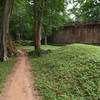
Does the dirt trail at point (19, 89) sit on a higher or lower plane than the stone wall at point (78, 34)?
lower

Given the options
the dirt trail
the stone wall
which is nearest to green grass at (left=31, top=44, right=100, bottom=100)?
the dirt trail

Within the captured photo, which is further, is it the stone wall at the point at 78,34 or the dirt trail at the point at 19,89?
the stone wall at the point at 78,34

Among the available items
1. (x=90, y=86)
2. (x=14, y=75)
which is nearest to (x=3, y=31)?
(x=14, y=75)

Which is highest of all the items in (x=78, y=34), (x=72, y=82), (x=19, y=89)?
(x=78, y=34)

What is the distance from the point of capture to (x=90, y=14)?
23922 mm

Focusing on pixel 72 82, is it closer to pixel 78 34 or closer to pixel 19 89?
pixel 19 89

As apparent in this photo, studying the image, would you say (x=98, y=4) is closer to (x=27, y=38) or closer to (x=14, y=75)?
(x=27, y=38)

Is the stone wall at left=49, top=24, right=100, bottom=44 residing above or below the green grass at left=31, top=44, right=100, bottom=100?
above

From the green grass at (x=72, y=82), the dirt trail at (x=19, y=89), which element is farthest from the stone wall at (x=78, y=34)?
the dirt trail at (x=19, y=89)

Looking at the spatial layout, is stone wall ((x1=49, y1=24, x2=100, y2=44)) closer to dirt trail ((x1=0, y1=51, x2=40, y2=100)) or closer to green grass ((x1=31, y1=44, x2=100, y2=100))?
green grass ((x1=31, y1=44, x2=100, y2=100))

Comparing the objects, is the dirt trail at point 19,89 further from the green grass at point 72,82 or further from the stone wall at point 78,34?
the stone wall at point 78,34

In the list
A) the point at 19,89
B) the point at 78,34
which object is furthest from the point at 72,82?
the point at 78,34

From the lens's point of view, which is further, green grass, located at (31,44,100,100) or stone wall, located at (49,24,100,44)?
stone wall, located at (49,24,100,44)

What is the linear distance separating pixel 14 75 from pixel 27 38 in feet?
65.1
